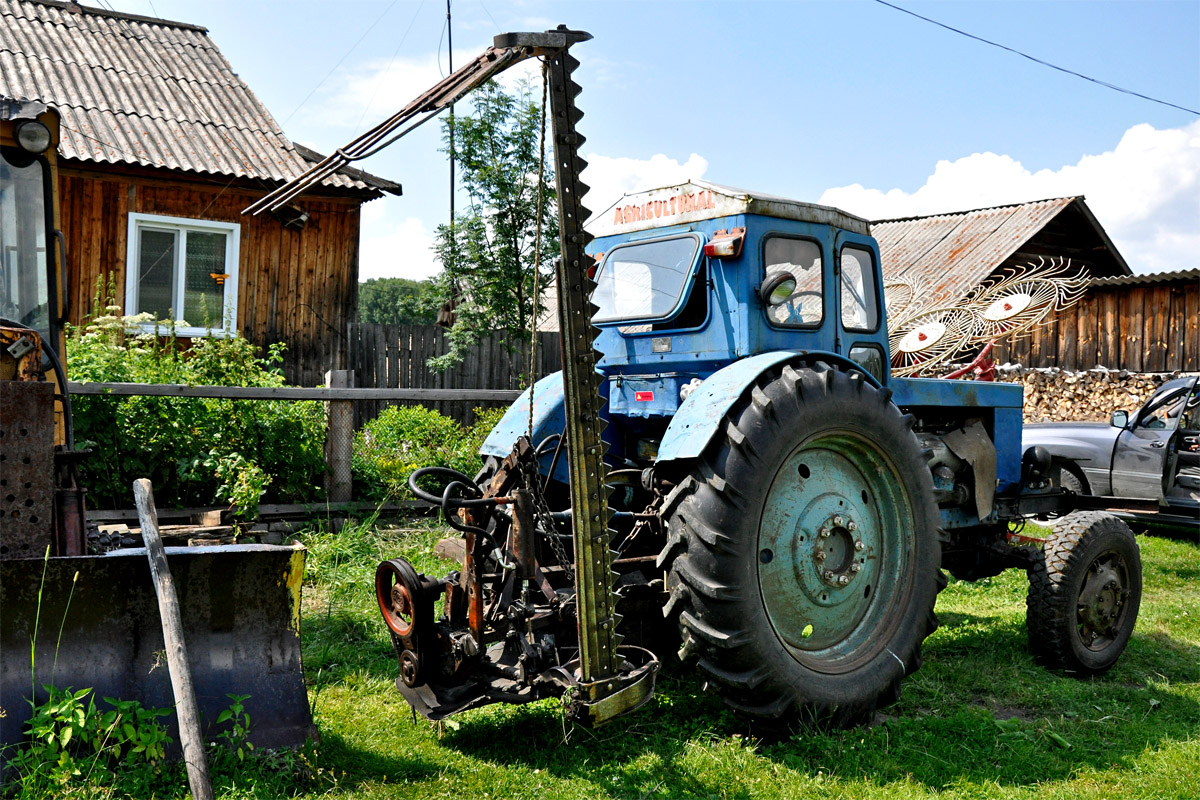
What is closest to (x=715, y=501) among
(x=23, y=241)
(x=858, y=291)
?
(x=858, y=291)

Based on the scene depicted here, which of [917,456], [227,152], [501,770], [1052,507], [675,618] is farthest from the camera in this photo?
[227,152]

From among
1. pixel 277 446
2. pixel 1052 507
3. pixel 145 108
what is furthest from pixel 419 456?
pixel 145 108

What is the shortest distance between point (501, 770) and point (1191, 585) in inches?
283

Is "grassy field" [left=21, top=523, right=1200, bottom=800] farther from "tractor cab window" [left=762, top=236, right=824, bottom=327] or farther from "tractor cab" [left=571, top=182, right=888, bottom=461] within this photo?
"tractor cab window" [left=762, top=236, right=824, bottom=327]

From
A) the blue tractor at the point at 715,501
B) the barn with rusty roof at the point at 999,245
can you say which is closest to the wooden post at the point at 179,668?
the blue tractor at the point at 715,501

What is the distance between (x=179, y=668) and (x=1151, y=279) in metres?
14.9

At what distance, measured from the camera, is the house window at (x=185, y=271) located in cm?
1068

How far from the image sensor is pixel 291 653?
3.84 metres

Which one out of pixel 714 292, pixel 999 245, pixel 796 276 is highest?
pixel 999 245

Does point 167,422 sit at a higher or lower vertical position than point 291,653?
higher

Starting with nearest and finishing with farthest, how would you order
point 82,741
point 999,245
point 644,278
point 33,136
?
point 82,741 → point 33,136 → point 644,278 → point 999,245

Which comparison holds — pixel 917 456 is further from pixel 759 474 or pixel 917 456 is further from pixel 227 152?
pixel 227 152

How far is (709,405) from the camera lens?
13.5 feet

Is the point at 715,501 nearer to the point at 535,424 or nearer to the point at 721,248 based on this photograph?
the point at 721,248
